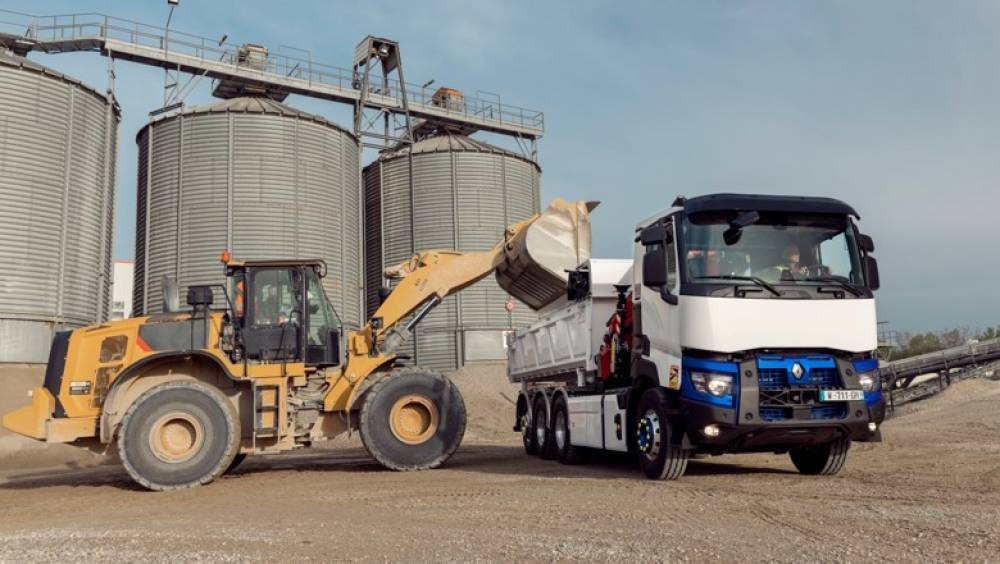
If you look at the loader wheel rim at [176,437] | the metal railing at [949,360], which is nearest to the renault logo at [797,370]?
the loader wheel rim at [176,437]

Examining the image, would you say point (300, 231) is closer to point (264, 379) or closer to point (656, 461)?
point (264, 379)

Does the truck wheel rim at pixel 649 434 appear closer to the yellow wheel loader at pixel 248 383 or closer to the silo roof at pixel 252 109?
the yellow wheel loader at pixel 248 383

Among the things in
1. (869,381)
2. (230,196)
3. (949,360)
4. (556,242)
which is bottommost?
(869,381)

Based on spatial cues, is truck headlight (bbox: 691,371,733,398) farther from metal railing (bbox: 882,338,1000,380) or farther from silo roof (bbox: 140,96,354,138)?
metal railing (bbox: 882,338,1000,380)

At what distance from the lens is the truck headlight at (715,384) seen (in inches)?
346

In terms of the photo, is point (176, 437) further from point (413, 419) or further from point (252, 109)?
point (252, 109)

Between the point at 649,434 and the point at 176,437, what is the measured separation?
6394 mm

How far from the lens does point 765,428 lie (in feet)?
28.8

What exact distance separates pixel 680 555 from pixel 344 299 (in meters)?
24.4

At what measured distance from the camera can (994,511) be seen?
269 inches

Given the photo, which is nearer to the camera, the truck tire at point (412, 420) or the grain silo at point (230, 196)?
the truck tire at point (412, 420)

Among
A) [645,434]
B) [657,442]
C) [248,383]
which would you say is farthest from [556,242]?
[248,383]

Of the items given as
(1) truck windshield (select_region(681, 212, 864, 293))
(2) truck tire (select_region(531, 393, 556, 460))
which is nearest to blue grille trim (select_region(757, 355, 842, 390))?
(1) truck windshield (select_region(681, 212, 864, 293))

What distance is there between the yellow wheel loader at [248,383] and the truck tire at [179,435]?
0.05 feet
